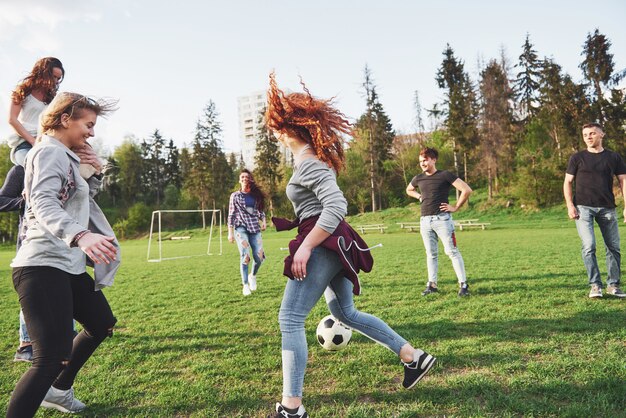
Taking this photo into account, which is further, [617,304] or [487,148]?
[487,148]

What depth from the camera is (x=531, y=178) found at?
35.3m

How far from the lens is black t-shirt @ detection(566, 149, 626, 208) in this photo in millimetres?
6094

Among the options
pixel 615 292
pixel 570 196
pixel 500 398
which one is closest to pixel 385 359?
pixel 500 398

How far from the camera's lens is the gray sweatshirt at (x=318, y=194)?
272 cm

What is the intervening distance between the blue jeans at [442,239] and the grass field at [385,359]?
416 millimetres

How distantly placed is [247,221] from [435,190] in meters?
3.48

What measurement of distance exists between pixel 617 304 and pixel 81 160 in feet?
20.5

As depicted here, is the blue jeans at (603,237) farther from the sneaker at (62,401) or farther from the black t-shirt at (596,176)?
the sneaker at (62,401)

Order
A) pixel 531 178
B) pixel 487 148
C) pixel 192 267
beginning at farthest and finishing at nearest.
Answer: pixel 487 148
pixel 531 178
pixel 192 267

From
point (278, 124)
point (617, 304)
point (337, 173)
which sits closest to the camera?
point (278, 124)

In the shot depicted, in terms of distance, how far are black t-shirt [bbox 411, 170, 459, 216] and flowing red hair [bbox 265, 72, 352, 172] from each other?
4249 mm

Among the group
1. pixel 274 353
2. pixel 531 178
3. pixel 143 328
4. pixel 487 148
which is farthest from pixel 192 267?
pixel 487 148

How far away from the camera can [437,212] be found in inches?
272

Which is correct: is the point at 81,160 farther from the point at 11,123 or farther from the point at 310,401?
the point at 310,401
